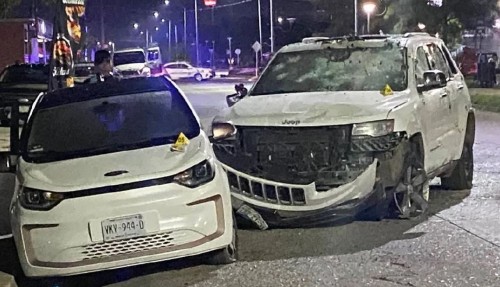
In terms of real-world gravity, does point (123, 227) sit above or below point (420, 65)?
below

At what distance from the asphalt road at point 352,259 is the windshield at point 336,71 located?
153 centimetres

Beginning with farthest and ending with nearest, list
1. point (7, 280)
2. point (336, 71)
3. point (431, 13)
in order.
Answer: point (431, 13), point (336, 71), point (7, 280)

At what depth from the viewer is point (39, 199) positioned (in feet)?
24.2

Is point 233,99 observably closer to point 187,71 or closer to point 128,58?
point 128,58

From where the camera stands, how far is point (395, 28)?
48.7 m

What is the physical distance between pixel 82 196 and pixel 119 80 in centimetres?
203

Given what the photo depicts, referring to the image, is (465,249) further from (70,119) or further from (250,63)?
(250,63)

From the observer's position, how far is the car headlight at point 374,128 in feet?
30.1

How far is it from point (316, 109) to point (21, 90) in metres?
12.9

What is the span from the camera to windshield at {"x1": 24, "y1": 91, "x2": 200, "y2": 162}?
26.2 feet

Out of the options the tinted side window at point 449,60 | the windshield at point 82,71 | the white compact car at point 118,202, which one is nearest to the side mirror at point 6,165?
the white compact car at point 118,202

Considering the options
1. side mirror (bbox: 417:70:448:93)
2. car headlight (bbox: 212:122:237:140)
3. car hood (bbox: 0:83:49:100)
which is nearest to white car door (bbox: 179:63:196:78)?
car hood (bbox: 0:83:49:100)

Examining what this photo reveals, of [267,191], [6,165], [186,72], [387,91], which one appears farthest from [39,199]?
[186,72]

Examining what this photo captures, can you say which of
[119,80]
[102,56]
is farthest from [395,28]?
[119,80]
